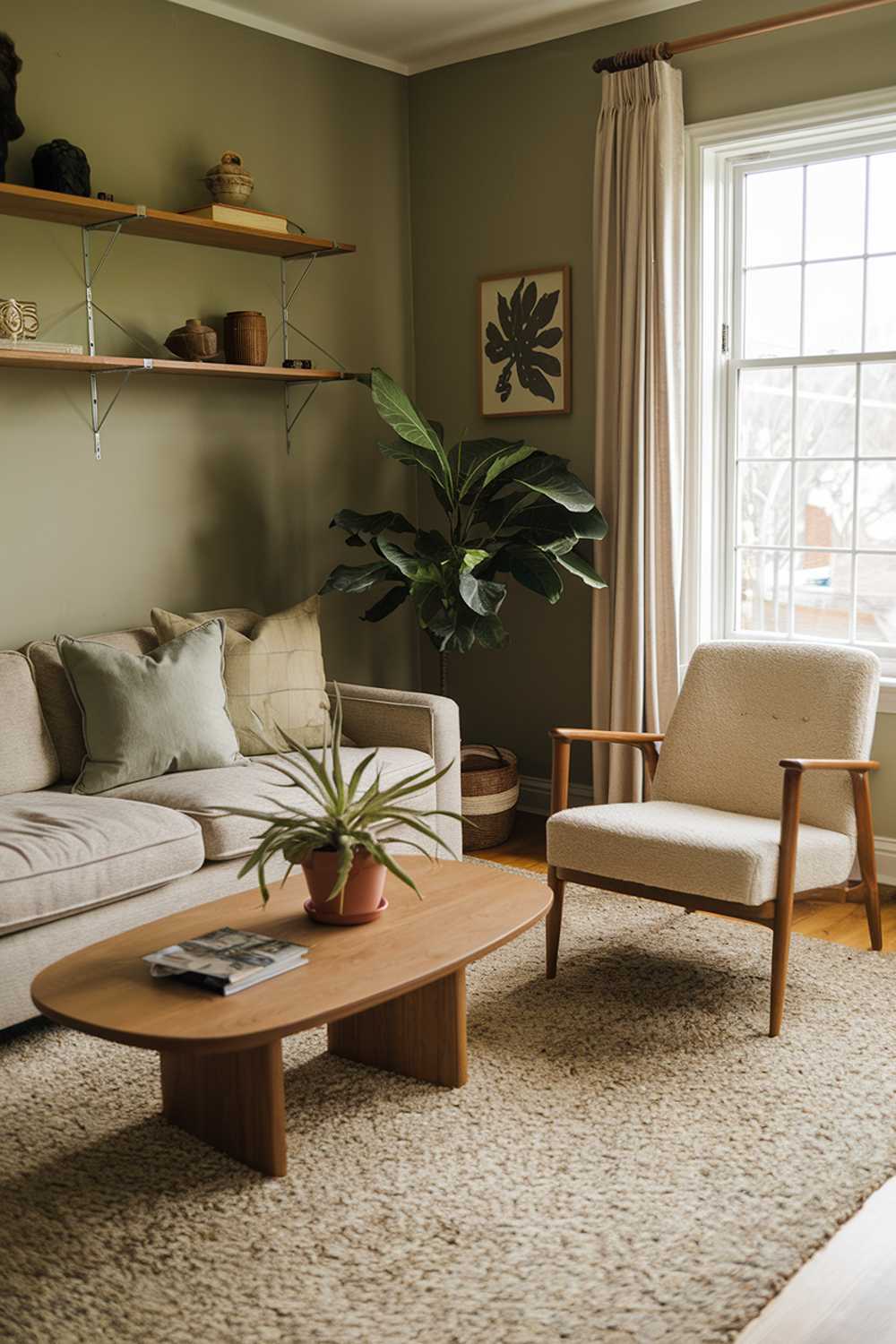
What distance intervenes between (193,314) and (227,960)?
8.81 feet

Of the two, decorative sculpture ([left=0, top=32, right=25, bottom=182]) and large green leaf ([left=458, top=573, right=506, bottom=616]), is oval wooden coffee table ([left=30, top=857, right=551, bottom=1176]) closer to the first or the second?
large green leaf ([left=458, top=573, right=506, bottom=616])

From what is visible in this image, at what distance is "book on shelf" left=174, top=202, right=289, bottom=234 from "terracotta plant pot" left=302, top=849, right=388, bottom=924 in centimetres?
236

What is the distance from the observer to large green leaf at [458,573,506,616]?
4027mm

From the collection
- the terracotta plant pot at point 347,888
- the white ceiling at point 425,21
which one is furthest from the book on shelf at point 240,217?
the terracotta plant pot at point 347,888

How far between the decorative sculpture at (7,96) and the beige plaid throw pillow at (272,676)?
1.38 metres

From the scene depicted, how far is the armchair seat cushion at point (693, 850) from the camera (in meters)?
2.92

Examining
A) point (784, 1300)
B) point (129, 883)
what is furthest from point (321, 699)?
point (784, 1300)

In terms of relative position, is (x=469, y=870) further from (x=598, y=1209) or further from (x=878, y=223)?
(x=878, y=223)

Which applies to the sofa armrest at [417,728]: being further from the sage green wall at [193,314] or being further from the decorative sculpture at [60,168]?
the decorative sculpture at [60,168]

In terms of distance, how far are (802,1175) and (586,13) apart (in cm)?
377

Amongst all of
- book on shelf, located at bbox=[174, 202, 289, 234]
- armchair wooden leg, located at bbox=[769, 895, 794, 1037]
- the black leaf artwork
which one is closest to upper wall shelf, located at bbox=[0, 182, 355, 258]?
book on shelf, located at bbox=[174, 202, 289, 234]

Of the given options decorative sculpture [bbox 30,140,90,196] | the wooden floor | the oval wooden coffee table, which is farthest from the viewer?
decorative sculpture [bbox 30,140,90,196]

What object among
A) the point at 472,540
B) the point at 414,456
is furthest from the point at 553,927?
the point at 414,456

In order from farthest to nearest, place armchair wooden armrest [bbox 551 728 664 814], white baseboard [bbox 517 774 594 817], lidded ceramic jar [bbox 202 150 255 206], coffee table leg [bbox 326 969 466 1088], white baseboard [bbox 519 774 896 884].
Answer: white baseboard [bbox 517 774 594 817] → white baseboard [bbox 519 774 896 884] → lidded ceramic jar [bbox 202 150 255 206] → armchair wooden armrest [bbox 551 728 664 814] → coffee table leg [bbox 326 969 466 1088]
